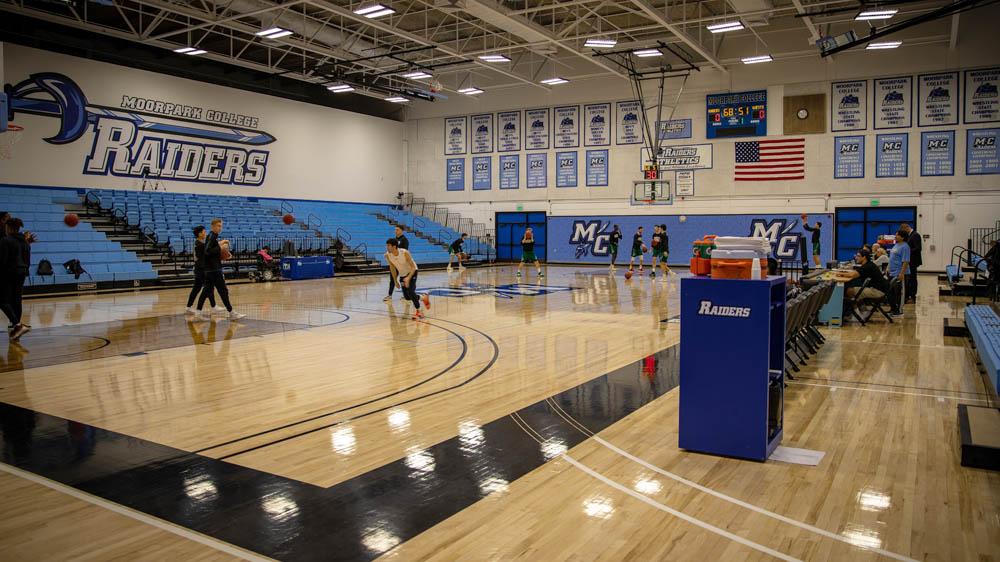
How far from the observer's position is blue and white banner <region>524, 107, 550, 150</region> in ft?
102

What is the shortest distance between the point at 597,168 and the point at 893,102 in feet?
36.2

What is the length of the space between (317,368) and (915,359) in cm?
692

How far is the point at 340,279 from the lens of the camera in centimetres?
2273

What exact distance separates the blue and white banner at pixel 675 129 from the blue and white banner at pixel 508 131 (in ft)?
21.9

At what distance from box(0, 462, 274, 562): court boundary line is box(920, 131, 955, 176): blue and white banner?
26.5 metres

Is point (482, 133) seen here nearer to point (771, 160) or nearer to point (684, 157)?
point (684, 157)

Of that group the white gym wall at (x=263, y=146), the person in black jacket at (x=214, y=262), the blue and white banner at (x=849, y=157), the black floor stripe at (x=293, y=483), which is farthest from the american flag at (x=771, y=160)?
the black floor stripe at (x=293, y=483)

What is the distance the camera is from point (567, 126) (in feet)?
99.9

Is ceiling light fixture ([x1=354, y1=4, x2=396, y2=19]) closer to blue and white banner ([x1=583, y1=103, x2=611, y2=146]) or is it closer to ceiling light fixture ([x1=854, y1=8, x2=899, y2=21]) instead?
ceiling light fixture ([x1=854, y1=8, x2=899, y2=21])

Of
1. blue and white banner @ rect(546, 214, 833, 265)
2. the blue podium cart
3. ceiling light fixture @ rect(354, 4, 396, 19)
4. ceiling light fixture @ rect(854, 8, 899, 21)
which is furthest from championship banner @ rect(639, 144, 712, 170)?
ceiling light fixture @ rect(354, 4, 396, 19)

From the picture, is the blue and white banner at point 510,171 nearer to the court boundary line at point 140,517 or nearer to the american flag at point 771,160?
the american flag at point 771,160

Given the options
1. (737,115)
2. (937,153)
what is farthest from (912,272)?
(737,115)

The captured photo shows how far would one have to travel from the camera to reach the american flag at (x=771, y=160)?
25.9m

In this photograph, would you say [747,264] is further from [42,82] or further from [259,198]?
[259,198]
